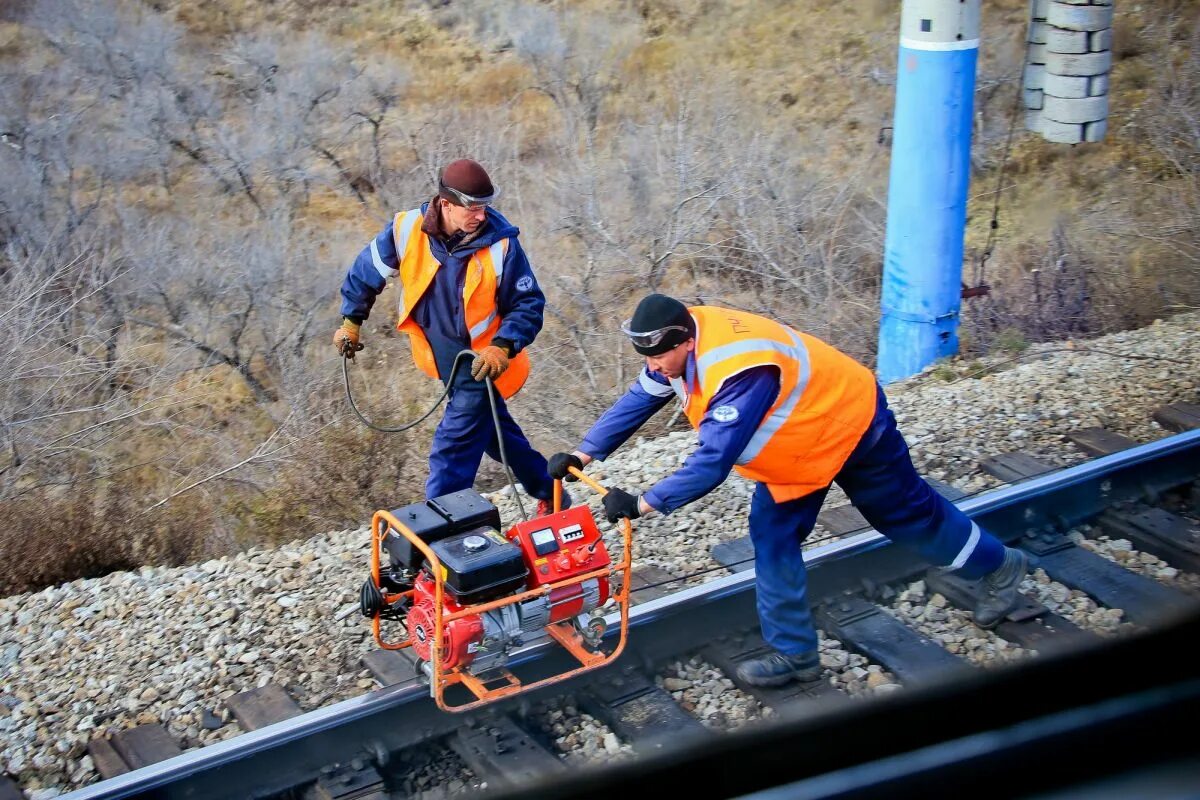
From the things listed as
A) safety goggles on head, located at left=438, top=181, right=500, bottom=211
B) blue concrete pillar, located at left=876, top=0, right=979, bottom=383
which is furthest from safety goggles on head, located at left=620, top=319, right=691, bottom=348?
blue concrete pillar, located at left=876, top=0, right=979, bottom=383

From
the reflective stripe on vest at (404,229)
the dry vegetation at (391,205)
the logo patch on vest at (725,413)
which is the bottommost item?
the dry vegetation at (391,205)

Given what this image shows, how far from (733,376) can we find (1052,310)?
248 inches

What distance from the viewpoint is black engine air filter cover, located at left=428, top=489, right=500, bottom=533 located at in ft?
15.2

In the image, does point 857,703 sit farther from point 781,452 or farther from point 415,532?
point 415,532

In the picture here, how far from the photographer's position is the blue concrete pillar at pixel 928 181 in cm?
812

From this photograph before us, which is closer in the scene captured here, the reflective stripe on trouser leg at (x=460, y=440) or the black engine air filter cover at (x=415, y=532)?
the black engine air filter cover at (x=415, y=532)

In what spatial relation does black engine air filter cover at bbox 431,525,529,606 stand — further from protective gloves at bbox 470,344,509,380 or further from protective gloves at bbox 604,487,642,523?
protective gloves at bbox 470,344,509,380

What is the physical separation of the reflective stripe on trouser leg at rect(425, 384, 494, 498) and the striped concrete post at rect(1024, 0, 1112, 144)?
9.39 metres

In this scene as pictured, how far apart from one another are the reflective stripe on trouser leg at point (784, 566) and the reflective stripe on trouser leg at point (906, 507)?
19cm

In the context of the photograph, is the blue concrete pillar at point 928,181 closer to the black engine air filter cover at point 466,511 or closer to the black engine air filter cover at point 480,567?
the black engine air filter cover at point 466,511

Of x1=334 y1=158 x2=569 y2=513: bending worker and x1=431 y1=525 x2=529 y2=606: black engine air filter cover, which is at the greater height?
x1=334 y1=158 x2=569 y2=513: bending worker

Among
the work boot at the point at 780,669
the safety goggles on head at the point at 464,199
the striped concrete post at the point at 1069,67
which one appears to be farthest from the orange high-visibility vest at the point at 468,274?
the striped concrete post at the point at 1069,67

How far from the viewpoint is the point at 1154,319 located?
9.55 m

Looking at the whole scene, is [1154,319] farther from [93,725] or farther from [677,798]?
[677,798]
